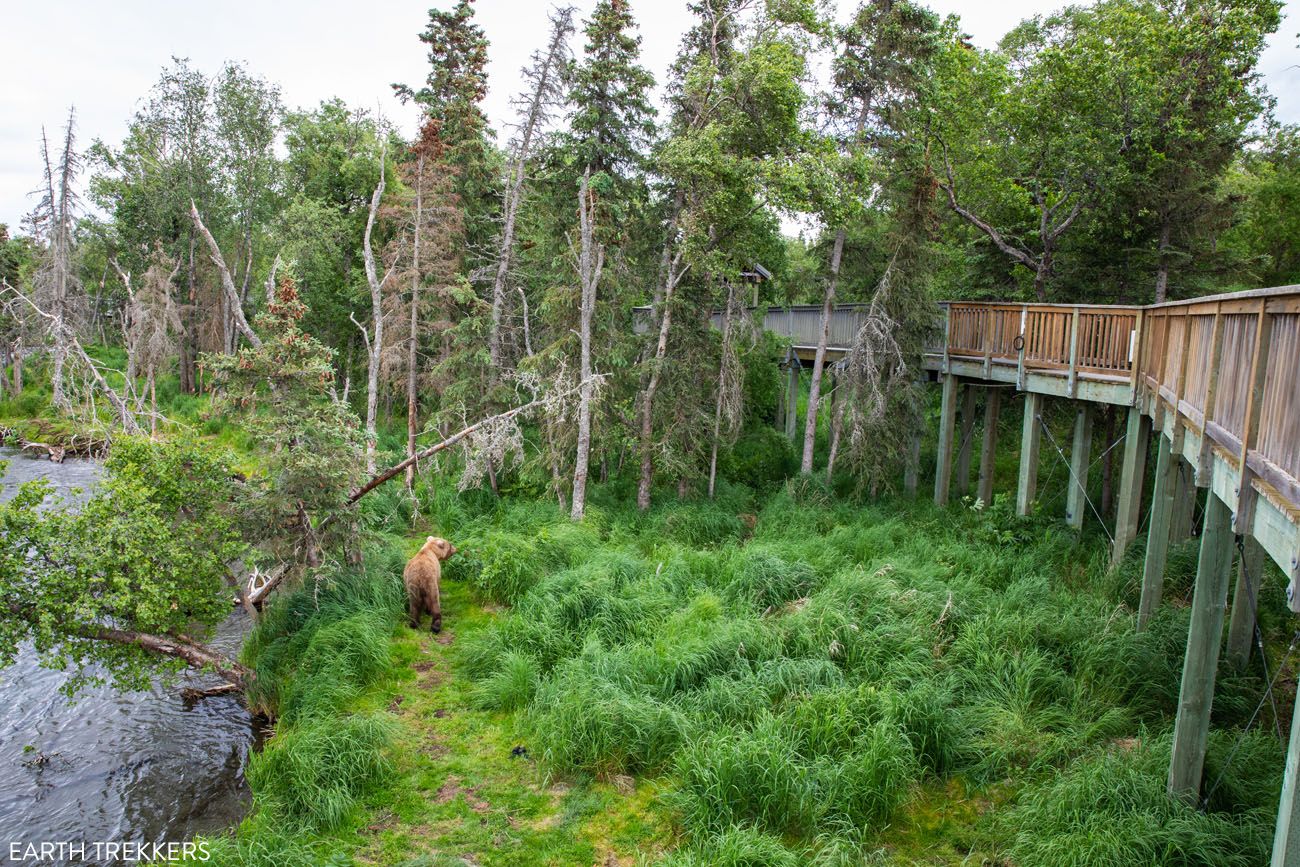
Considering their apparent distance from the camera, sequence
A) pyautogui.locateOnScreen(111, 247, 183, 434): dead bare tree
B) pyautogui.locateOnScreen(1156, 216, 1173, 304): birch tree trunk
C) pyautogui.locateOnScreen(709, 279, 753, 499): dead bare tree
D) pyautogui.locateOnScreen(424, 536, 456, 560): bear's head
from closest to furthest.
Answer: pyautogui.locateOnScreen(424, 536, 456, 560): bear's head < pyautogui.locateOnScreen(1156, 216, 1173, 304): birch tree trunk < pyautogui.locateOnScreen(709, 279, 753, 499): dead bare tree < pyautogui.locateOnScreen(111, 247, 183, 434): dead bare tree

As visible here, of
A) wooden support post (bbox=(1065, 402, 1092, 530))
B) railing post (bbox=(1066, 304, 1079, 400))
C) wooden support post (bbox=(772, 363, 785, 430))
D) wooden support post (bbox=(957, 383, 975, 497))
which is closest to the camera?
railing post (bbox=(1066, 304, 1079, 400))

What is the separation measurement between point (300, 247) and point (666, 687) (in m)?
21.4

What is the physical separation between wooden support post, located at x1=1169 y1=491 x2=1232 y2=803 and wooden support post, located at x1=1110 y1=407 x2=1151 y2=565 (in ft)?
15.8

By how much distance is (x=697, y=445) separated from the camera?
1678 cm

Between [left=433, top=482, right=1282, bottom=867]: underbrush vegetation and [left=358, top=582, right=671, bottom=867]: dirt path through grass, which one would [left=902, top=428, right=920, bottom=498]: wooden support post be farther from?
[left=358, top=582, right=671, bottom=867]: dirt path through grass

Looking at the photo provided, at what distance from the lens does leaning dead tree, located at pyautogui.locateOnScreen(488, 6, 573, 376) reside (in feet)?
52.2

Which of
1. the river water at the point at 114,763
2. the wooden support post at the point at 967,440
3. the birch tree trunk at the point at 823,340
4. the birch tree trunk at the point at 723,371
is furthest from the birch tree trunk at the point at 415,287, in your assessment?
the wooden support post at the point at 967,440

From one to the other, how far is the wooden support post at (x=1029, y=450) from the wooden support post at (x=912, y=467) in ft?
10.8

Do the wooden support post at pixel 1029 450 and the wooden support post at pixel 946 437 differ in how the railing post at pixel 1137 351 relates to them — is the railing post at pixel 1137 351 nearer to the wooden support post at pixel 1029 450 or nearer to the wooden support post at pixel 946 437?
the wooden support post at pixel 1029 450

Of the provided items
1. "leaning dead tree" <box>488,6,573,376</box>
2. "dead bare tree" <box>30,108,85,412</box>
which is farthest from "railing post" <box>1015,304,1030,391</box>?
"dead bare tree" <box>30,108,85,412</box>

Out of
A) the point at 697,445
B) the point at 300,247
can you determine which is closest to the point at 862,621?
the point at 697,445

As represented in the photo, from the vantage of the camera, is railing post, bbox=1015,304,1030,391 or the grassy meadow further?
railing post, bbox=1015,304,1030,391

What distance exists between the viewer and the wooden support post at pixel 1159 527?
26.7ft

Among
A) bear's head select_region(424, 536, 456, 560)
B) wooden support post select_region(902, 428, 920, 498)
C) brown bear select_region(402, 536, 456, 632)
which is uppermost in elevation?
wooden support post select_region(902, 428, 920, 498)
